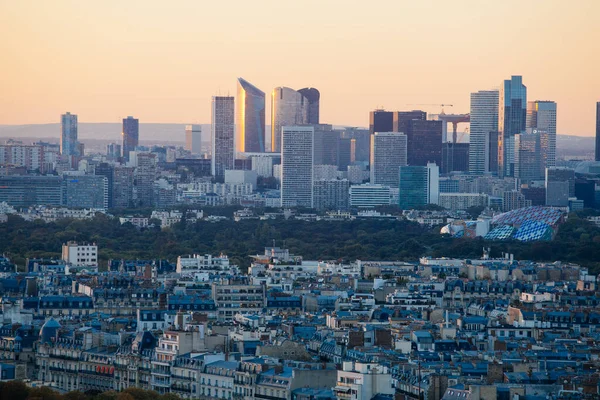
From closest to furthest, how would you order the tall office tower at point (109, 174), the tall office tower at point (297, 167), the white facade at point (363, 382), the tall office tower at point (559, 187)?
the white facade at point (363, 382) < the tall office tower at point (109, 174) < the tall office tower at point (559, 187) < the tall office tower at point (297, 167)

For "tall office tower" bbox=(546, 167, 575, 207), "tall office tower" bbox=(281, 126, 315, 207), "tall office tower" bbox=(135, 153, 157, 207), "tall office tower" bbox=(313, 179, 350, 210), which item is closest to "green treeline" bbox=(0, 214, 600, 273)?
"tall office tower" bbox=(546, 167, 575, 207)

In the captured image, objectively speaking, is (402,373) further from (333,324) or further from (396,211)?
(396,211)

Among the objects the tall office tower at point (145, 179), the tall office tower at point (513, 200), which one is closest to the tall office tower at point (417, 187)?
the tall office tower at point (513, 200)

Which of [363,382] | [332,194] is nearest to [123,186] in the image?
[332,194]

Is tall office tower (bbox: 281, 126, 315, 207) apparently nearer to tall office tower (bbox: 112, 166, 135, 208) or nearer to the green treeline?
tall office tower (bbox: 112, 166, 135, 208)

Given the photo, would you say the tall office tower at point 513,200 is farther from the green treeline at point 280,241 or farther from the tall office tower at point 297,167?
the green treeline at point 280,241

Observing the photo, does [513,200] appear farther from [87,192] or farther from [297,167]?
[87,192]

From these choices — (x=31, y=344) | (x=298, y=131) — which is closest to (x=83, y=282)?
(x=31, y=344)
